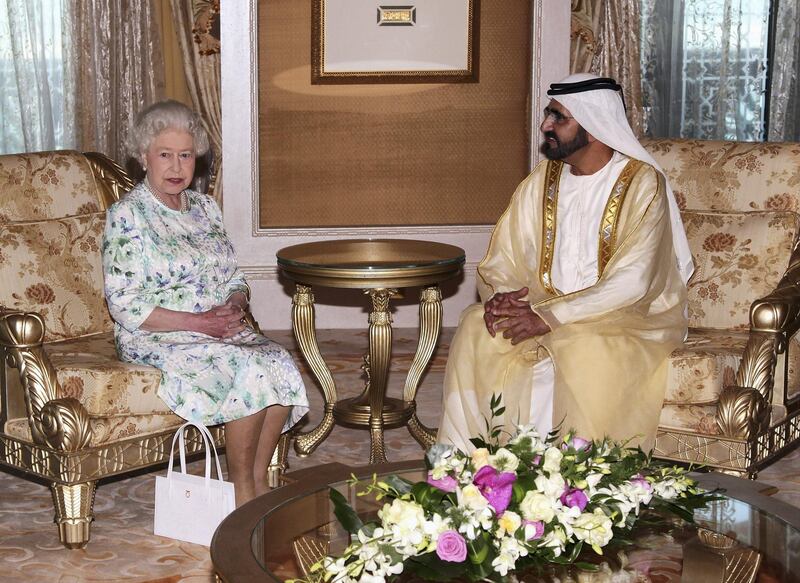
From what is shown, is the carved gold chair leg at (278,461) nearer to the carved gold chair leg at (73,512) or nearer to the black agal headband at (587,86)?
the carved gold chair leg at (73,512)

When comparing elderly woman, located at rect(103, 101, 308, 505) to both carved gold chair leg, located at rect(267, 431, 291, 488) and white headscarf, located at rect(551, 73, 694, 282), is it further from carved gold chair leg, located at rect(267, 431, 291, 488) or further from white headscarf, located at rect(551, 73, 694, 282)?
white headscarf, located at rect(551, 73, 694, 282)

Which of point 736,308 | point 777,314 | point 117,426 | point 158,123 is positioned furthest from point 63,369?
point 736,308

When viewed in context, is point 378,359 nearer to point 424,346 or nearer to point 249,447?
point 424,346

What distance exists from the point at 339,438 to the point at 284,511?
7.74ft

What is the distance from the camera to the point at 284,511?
9.62 ft

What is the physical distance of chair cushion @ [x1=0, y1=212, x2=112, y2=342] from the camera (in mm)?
4449

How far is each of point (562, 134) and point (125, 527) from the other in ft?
7.01

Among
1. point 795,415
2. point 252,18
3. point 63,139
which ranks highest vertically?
point 252,18

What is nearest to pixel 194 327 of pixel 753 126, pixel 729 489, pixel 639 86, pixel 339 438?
pixel 339 438

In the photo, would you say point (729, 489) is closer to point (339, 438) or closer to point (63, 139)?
point (339, 438)

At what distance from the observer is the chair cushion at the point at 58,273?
445cm

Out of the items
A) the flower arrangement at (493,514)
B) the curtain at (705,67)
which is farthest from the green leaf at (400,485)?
the curtain at (705,67)

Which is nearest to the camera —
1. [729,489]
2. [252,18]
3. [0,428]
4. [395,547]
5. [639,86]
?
[395,547]

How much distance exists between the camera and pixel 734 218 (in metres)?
4.87
